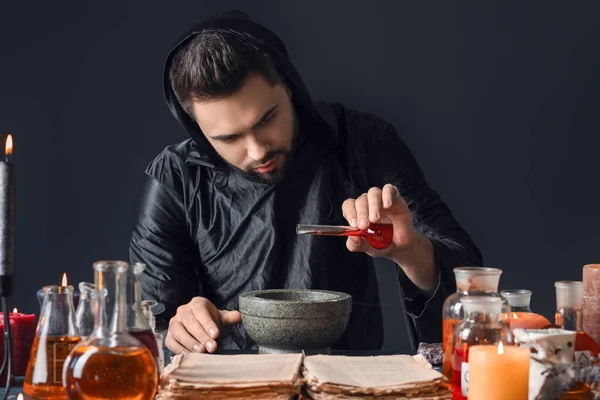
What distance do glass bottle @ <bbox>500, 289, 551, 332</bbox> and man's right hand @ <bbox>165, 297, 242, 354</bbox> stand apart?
0.53m

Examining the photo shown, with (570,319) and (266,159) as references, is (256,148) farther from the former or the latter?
(570,319)

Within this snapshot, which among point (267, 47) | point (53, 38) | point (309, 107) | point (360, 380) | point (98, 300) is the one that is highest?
point (53, 38)

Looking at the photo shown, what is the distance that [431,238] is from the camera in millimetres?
1993

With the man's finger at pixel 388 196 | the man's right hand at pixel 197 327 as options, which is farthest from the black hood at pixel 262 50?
the man's right hand at pixel 197 327

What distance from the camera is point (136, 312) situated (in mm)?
1063

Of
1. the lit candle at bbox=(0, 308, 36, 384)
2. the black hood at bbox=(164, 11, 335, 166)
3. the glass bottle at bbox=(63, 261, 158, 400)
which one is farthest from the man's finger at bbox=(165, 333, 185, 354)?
the black hood at bbox=(164, 11, 335, 166)

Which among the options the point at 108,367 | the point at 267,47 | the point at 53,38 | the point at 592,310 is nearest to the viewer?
the point at 108,367

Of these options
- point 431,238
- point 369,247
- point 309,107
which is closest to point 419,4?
point 309,107

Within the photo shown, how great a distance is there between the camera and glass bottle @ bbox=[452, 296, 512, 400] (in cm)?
108

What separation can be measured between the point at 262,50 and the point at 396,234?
0.58 meters

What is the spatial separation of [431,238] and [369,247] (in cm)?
37

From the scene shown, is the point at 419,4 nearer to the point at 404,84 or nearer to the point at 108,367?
the point at 404,84

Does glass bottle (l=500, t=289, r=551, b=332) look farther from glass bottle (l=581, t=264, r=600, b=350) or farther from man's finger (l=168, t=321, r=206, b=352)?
man's finger (l=168, t=321, r=206, b=352)

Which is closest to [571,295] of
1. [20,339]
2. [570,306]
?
[570,306]
